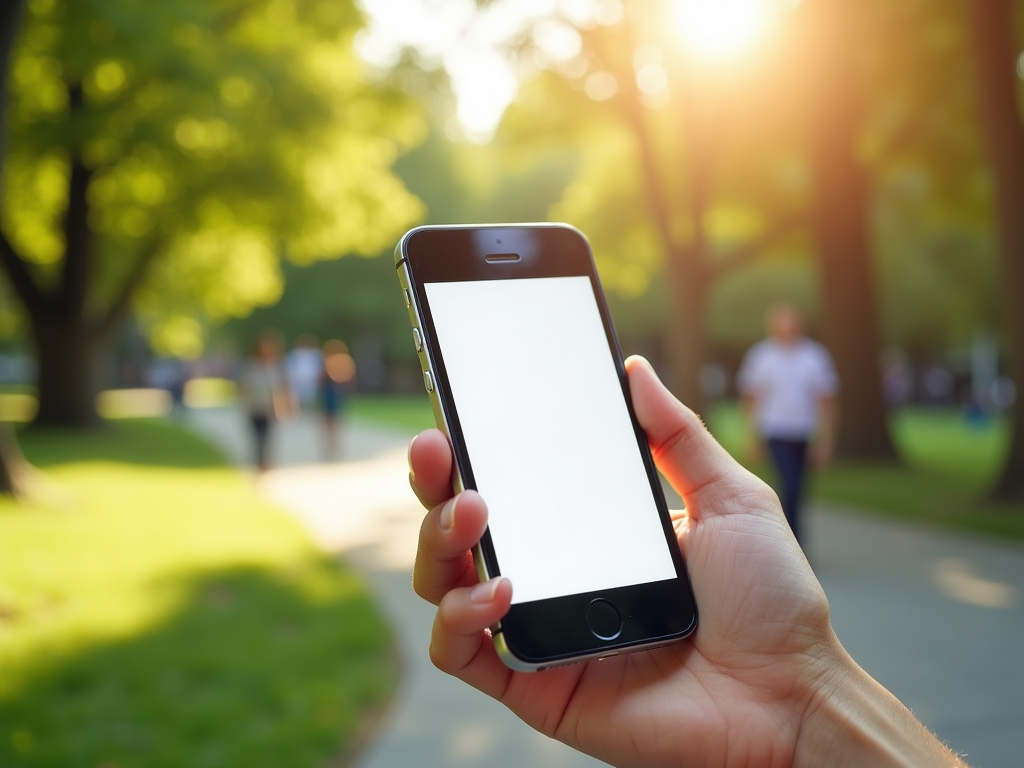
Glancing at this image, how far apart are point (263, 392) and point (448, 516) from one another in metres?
13.0

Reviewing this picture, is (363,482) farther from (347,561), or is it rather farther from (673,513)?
(673,513)

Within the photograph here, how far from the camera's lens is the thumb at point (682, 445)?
92.4 inches

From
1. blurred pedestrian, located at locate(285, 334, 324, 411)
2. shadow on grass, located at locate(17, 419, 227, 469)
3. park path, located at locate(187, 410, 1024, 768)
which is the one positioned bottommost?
blurred pedestrian, located at locate(285, 334, 324, 411)

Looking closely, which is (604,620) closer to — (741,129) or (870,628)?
(870,628)

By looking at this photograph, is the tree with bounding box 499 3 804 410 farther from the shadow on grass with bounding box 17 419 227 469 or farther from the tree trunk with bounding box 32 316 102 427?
the tree trunk with bounding box 32 316 102 427

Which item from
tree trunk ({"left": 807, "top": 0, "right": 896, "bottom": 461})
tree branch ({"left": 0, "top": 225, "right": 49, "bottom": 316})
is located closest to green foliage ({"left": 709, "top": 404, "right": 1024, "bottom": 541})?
tree trunk ({"left": 807, "top": 0, "right": 896, "bottom": 461})

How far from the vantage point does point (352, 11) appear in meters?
19.0

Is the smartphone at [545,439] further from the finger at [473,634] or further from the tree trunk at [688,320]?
the tree trunk at [688,320]

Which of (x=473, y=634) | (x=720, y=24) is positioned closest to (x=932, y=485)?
(x=720, y=24)

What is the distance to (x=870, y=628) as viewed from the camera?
6484 mm

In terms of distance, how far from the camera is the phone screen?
2.19 meters

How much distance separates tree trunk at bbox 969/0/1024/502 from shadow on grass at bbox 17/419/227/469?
12.2 meters

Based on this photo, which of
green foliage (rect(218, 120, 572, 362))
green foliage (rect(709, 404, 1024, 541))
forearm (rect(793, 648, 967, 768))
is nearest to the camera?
forearm (rect(793, 648, 967, 768))

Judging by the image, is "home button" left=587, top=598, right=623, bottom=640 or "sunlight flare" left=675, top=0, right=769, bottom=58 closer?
"home button" left=587, top=598, right=623, bottom=640
